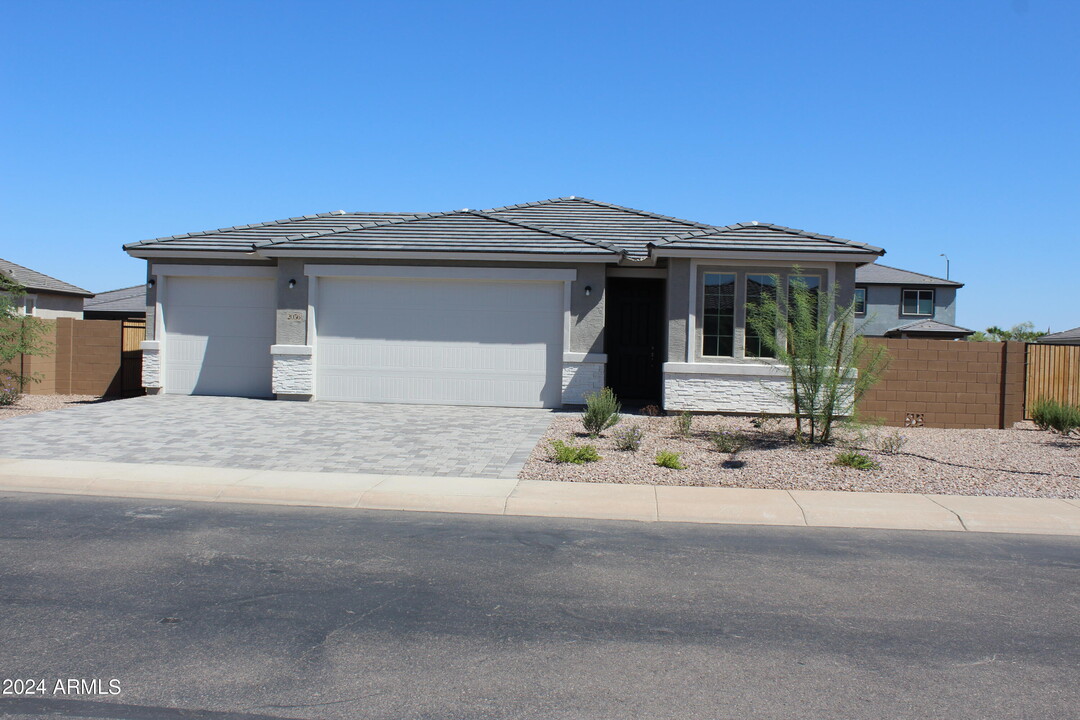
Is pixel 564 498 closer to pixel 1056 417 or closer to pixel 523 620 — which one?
pixel 523 620

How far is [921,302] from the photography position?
151 ft

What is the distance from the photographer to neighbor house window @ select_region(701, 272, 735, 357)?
15375mm

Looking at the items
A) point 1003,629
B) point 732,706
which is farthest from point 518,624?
point 1003,629

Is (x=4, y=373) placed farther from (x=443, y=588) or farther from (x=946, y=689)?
(x=946, y=689)

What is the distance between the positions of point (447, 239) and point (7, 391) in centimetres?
927

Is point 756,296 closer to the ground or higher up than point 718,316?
higher up

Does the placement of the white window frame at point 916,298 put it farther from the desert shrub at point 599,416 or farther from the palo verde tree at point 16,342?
the palo verde tree at point 16,342

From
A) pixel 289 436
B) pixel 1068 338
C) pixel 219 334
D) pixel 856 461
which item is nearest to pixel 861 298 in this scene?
pixel 1068 338

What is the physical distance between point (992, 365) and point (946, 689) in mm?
Answer: 12854

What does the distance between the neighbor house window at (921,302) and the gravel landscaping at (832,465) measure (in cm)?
3489

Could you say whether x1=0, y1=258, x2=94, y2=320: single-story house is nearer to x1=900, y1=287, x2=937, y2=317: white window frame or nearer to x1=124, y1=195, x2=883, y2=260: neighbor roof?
x1=124, y1=195, x2=883, y2=260: neighbor roof

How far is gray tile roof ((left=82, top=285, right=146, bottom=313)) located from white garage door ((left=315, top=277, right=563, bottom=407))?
61.6 feet

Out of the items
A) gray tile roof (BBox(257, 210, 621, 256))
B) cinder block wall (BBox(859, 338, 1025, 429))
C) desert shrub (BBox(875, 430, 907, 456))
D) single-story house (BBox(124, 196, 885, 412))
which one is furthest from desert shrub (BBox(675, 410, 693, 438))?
cinder block wall (BBox(859, 338, 1025, 429))

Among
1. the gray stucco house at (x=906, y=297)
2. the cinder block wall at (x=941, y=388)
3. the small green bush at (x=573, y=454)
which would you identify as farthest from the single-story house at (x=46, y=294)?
the gray stucco house at (x=906, y=297)
